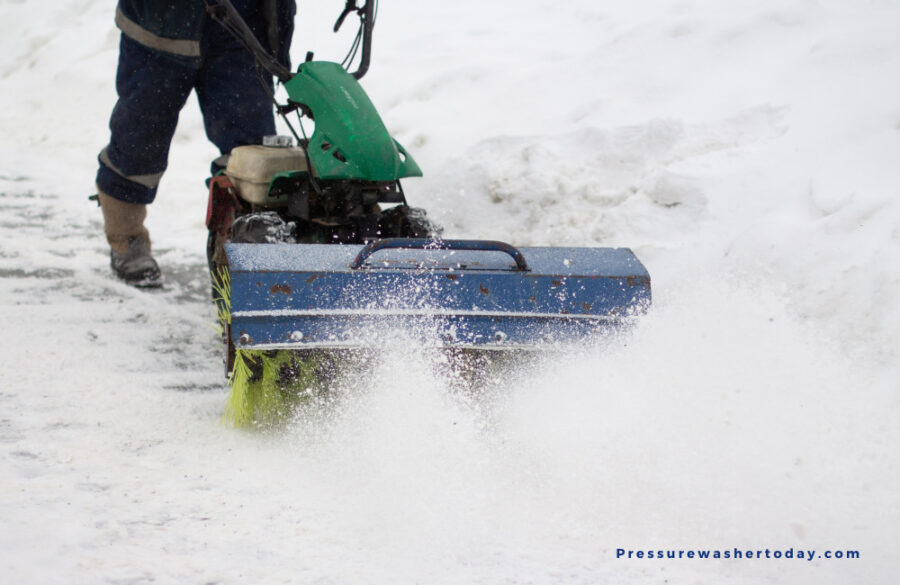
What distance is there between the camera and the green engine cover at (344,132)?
2.64 meters

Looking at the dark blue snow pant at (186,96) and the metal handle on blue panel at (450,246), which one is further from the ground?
the dark blue snow pant at (186,96)

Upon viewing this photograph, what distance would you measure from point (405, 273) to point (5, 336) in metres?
1.64

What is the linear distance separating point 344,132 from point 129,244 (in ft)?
5.52

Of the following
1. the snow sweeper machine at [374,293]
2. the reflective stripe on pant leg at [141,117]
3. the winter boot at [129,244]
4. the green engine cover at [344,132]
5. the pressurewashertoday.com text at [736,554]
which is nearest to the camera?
the pressurewashertoday.com text at [736,554]

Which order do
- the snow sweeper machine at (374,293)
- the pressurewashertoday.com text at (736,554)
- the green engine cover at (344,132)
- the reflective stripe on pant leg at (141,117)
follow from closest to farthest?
the pressurewashertoday.com text at (736,554) < the snow sweeper machine at (374,293) < the green engine cover at (344,132) < the reflective stripe on pant leg at (141,117)

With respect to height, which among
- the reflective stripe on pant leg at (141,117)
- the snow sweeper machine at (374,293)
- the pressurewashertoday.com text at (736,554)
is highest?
the reflective stripe on pant leg at (141,117)

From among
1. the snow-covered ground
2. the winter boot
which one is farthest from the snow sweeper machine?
the winter boot

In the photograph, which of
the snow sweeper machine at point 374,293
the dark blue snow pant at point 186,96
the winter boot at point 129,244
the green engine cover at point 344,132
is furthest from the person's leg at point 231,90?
the snow sweeper machine at point 374,293

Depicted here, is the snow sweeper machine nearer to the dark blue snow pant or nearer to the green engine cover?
the green engine cover

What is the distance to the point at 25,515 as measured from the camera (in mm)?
1792

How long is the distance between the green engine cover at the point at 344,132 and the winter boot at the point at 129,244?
135 cm

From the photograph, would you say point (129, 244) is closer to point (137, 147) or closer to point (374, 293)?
point (137, 147)

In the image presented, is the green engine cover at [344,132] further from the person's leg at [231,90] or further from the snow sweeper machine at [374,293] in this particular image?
the person's leg at [231,90]

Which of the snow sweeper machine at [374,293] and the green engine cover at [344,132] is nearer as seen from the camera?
the snow sweeper machine at [374,293]
